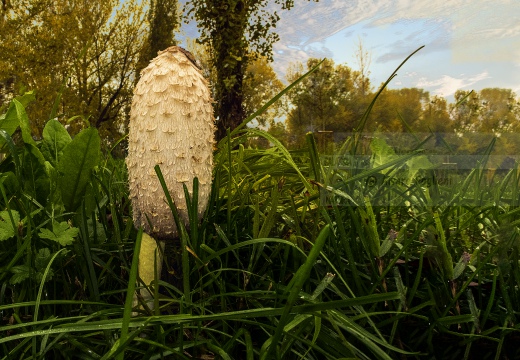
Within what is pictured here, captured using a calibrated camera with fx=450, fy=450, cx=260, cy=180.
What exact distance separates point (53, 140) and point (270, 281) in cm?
66

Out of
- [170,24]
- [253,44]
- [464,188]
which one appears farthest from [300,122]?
[464,188]

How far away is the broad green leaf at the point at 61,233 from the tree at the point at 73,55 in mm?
9392

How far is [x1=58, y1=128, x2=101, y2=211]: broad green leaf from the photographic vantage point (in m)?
0.97

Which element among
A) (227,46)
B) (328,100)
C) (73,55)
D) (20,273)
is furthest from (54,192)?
(328,100)

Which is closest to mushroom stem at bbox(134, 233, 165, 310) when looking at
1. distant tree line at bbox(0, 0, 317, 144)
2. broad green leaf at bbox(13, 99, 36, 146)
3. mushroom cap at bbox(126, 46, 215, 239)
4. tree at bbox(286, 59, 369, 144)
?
mushroom cap at bbox(126, 46, 215, 239)

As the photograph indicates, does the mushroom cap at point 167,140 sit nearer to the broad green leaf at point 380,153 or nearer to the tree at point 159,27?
the broad green leaf at point 380,153

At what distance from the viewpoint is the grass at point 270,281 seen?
789 millimetres

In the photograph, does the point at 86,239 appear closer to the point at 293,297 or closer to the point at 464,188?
the point at 293,297

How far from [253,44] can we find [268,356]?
8564mm

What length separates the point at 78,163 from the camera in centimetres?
98

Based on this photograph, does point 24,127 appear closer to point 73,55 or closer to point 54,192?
point 54,192

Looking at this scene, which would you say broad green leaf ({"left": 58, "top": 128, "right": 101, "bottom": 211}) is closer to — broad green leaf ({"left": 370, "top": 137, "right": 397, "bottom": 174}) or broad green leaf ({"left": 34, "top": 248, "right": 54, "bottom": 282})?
broad green leaf ({"left": 34, "top": 248, "right": 54, "bottom": 282})

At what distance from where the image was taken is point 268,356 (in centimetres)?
69

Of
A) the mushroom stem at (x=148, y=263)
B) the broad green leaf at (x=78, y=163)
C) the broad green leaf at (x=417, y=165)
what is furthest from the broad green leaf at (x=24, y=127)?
the broad green leaf at (x=417, y=165)
